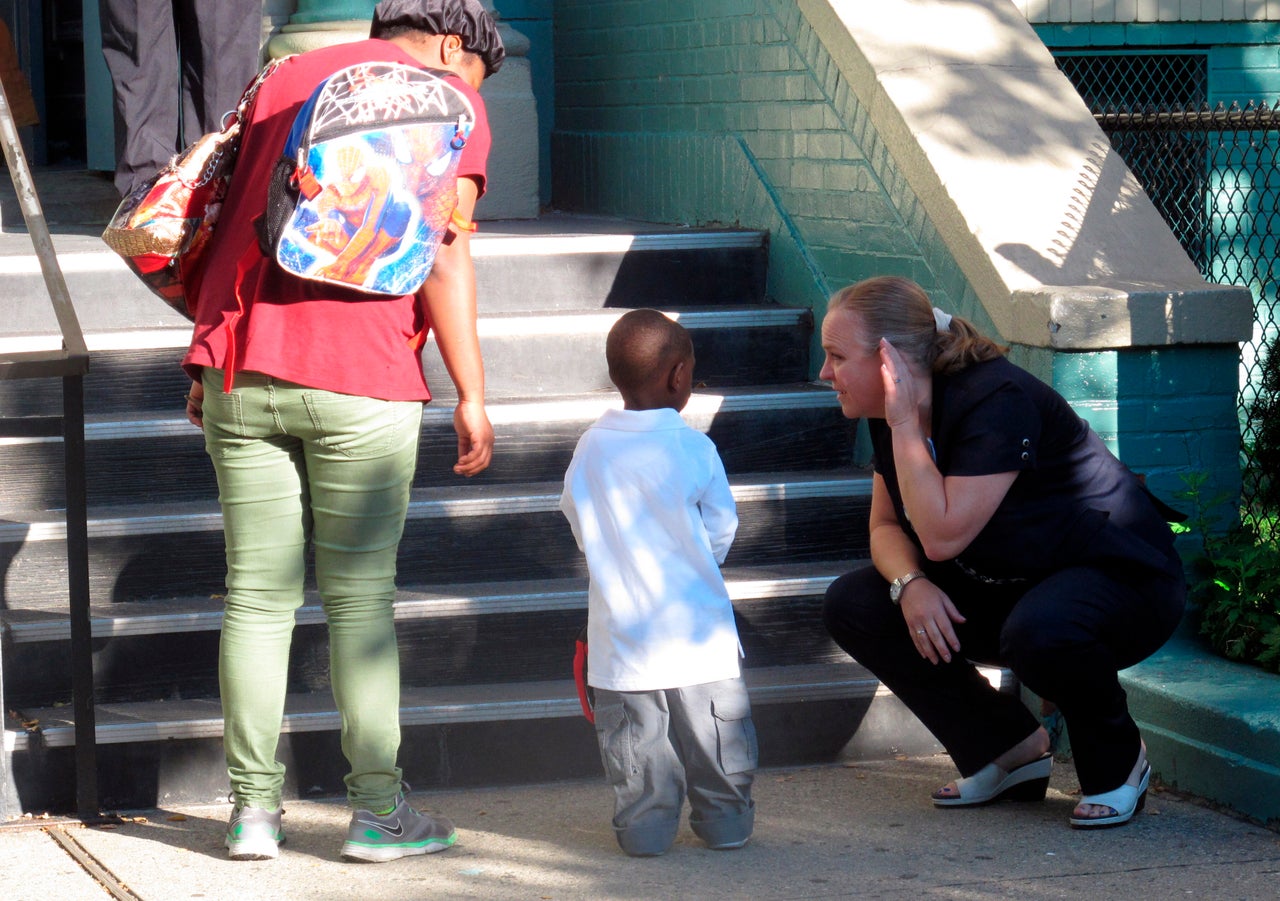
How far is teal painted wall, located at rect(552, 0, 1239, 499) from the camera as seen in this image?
14.2 feet

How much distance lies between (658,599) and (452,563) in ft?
3.88

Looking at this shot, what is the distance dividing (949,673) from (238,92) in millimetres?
3364

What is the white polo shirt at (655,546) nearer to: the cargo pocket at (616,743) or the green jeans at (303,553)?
the cargo pocket at (616,743)

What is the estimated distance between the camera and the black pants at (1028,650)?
3.51 meters

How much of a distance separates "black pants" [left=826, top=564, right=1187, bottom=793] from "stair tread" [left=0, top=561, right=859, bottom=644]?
1.79ft

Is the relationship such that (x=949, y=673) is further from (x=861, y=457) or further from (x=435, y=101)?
(x=435, y=101)

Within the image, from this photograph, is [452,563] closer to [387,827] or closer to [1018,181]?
[387,827]

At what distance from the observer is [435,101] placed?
3.16 metres

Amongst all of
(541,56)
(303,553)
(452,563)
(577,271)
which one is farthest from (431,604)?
(541,56)

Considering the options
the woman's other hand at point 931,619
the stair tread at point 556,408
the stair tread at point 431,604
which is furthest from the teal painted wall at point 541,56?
the woman's other hand at point 931,619

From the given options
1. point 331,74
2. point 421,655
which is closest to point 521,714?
point 421,655

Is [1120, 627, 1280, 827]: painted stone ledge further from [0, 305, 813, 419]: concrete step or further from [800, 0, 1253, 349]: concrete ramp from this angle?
[0, 305, 813, 419]: concrete step

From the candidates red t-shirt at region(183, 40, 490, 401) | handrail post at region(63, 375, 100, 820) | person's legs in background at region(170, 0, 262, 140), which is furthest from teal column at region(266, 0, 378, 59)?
red t-shirt at region(183, 40, 490, 401)

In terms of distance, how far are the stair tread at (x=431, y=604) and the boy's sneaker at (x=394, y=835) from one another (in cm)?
77
